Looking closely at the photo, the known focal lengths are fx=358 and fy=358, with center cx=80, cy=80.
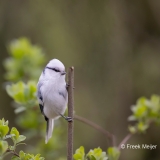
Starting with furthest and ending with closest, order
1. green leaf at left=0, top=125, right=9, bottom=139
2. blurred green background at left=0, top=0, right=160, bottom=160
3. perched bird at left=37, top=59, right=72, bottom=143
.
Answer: blurred green background at left=0, top=0, right=160, bottom=160
perched bird at left=37, top=59, right=72, bottom=143
green leaf at left=0, top=125, right=9, bottom=139

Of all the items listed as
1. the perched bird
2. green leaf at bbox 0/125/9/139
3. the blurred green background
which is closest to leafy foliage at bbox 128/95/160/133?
the perched bird

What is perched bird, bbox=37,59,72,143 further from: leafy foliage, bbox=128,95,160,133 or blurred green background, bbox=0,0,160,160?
blurred green background, bbox=0,0,160,160

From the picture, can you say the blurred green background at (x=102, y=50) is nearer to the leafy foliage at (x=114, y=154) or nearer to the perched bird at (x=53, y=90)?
the perched bird at (x=53, y=90)

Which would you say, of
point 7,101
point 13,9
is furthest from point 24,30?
point 7,101

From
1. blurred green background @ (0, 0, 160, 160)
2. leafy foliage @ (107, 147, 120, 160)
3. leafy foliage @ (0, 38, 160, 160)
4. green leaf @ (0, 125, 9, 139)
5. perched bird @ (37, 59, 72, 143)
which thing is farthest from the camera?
blurred green background @ (0, 0, 160, 160)

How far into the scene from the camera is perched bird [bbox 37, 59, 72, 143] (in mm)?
1463

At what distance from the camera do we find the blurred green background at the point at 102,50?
3061mm

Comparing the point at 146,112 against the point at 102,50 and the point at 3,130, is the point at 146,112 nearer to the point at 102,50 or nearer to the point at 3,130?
the point at 3,130

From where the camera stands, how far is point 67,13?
10.7 feet

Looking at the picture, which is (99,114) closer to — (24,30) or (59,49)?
(59,49)

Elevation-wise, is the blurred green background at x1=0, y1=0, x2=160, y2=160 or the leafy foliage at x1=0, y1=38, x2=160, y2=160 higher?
the blurred green background at x1=0, y1=0, x2=160, y2=160

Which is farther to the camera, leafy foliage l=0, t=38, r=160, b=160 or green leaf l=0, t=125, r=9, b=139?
leafy foliage l=0, t=38, r=160, b=160

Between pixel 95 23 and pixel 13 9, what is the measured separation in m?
0.87

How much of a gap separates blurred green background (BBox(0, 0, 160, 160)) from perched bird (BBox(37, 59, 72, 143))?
1381mm
